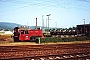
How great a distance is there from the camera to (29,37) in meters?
32.2

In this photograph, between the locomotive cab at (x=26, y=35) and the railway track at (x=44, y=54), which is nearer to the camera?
the railway track at (x=44, y=54)

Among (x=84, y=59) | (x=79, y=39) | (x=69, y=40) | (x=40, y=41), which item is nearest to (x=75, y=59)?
(x=84, y=59)

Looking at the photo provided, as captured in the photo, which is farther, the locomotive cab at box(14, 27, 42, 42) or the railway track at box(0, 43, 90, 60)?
the locomotive cab at box(14, 27, 42, 42)

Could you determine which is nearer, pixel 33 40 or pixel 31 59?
pixel 31 59

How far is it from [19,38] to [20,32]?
1297 mm

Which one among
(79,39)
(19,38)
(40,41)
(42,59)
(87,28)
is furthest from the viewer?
(87,28)

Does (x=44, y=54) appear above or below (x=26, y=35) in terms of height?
below

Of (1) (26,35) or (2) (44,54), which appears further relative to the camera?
(1) (26,35)

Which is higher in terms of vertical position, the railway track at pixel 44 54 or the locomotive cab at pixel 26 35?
the locomotive cab at pixel 26 35

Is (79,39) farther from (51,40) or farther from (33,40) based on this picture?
(33,40)

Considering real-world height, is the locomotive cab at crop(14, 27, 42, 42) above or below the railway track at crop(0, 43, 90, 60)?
above

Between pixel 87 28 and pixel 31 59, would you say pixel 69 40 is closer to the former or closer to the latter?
pixel 31 59

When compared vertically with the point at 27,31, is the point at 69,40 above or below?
below

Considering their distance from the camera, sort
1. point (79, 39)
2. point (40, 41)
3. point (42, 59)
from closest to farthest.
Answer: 1. point (42, 59)
2. point (40, 41)
3. point (79, 39)
